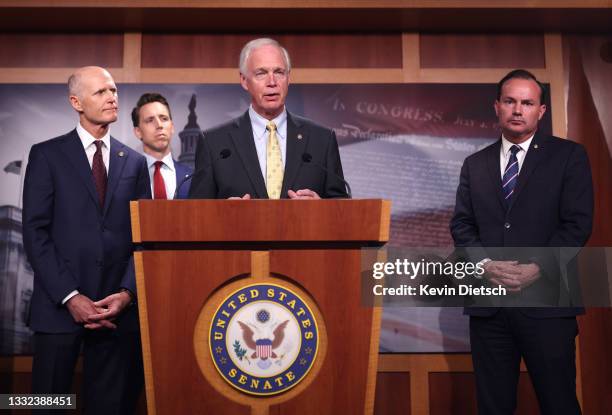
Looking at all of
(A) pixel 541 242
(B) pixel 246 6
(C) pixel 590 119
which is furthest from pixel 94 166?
(C) pixel 590 119

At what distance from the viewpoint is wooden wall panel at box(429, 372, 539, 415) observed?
12.3 ft

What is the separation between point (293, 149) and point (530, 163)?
1140 mm

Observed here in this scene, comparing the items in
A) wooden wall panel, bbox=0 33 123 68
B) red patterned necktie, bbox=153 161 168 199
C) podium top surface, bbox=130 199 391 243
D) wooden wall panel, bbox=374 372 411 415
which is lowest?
wooden wall panel, bbox=374 372 411 415

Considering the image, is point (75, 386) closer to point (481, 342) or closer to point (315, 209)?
point (481, 342)

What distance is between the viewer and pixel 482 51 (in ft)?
13.4

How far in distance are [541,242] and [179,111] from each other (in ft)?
7.12

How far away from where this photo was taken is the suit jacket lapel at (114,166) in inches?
104

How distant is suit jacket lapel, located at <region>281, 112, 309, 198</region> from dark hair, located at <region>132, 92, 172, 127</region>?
1.68 m

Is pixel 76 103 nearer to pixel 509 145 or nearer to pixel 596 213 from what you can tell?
pixel 509 145

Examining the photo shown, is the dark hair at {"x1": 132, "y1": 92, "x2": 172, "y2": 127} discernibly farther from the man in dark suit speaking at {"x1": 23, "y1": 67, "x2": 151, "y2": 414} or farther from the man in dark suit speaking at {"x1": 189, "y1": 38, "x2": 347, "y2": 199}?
the man in dark suit speaking at {"x1": 189, "y1": 38, "x2": 347, "y2": 199}

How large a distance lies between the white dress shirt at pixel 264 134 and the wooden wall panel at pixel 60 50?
1.91 m

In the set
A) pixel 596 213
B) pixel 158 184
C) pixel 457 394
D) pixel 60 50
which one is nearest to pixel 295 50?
pixel 158 184

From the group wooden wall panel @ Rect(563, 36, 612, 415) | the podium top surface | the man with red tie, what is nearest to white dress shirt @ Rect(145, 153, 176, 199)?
the man with red tie

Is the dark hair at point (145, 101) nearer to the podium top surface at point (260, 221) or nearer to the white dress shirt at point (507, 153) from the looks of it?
the white dress shirt at point (507, 153)
